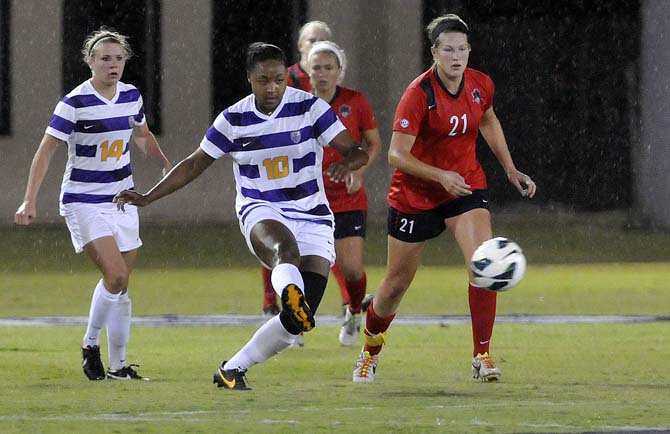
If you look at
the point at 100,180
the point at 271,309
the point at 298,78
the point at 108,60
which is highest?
the point at 108,60

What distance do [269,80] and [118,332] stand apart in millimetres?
1713

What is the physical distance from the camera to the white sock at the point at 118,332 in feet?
31.6

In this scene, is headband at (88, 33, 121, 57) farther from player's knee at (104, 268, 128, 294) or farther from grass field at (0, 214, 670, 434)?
grass field at (0, 214, 670, 434)

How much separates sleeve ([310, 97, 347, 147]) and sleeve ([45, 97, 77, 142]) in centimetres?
138

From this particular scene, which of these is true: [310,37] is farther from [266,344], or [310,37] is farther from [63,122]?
[266,344]

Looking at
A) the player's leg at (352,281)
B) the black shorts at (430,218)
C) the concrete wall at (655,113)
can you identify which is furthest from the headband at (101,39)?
the concrete wall at (655,113)

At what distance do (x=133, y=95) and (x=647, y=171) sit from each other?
48.2ft

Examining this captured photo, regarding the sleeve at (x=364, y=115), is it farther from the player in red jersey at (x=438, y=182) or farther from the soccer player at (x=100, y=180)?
the soccer player at (x=100, y=180)

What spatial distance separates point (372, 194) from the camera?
2491 cm

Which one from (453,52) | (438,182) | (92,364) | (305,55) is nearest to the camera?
(438,182)

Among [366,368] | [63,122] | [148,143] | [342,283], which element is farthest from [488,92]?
[342,283]

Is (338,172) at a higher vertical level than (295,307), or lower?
higher

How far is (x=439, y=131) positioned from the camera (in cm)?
945

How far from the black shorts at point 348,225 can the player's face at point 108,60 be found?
262 cm
